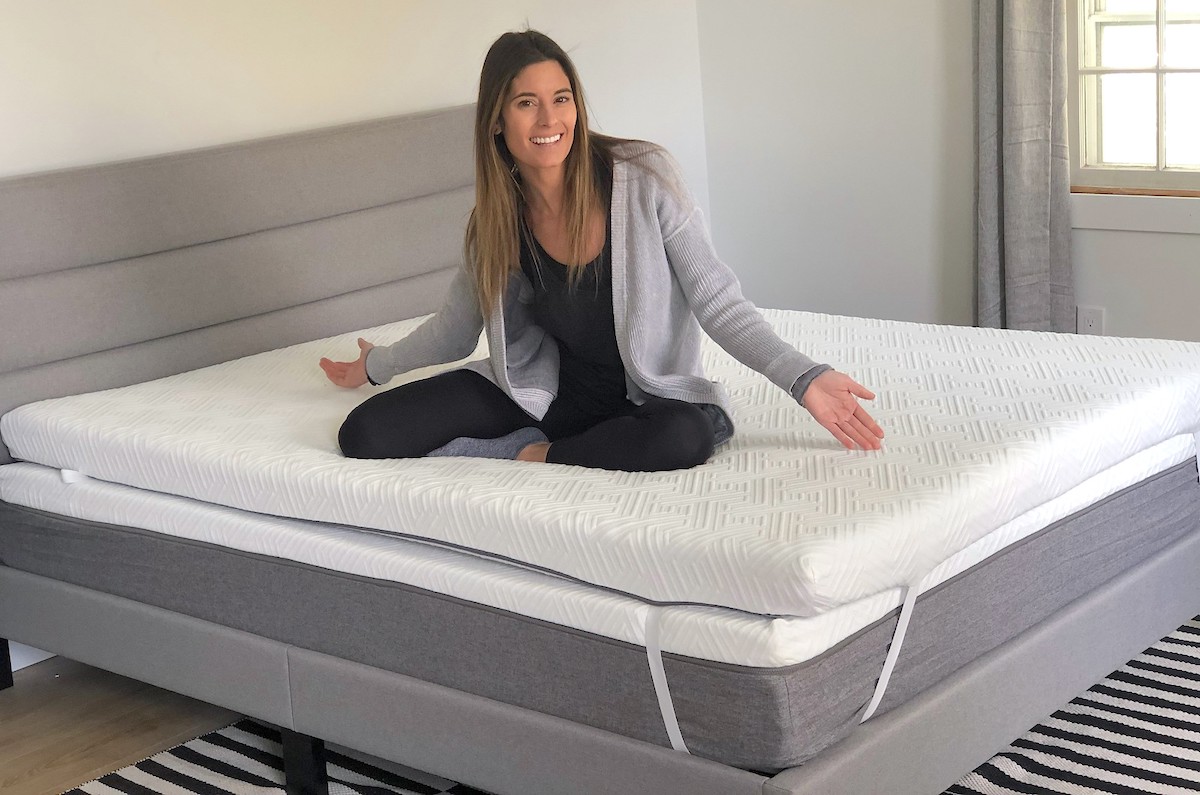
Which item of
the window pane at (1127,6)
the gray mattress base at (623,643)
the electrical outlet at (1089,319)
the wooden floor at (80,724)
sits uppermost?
the window pane at (1127,6)

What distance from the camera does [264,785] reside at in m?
2.47

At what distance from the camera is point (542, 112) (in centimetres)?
243

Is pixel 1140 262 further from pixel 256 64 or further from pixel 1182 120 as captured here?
pixel 256 64

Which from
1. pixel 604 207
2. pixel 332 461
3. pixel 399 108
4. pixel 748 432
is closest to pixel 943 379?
pixel 748 432

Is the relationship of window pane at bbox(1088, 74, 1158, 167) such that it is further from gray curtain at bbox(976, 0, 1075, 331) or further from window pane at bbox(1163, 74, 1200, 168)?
gray curtain at bbox(976, 0, 1075, 331)

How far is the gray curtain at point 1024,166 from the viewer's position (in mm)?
3793

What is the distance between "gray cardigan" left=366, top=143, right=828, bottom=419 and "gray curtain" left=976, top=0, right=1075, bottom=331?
5.52ft

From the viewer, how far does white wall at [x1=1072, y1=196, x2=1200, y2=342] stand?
3.73m

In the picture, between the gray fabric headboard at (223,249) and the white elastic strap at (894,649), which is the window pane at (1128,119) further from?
the white elastic strap at (894,649)

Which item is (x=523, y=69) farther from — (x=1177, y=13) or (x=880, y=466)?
(x=1177, y=13)

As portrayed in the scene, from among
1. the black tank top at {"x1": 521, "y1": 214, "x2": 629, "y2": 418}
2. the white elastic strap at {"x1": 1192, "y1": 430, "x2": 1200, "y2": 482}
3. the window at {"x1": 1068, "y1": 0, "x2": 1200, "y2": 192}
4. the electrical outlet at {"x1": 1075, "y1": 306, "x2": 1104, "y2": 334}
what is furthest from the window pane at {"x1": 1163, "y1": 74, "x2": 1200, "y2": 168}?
the black tank top at {"x1": 521, "y1": 214, "x2": 629, "y2": 418}

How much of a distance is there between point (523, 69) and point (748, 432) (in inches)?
29.0

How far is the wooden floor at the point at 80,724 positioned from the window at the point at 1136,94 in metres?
2.73

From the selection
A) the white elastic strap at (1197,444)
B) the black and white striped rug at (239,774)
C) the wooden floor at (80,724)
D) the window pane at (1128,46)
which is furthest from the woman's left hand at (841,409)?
the window pane at (1128,46)
